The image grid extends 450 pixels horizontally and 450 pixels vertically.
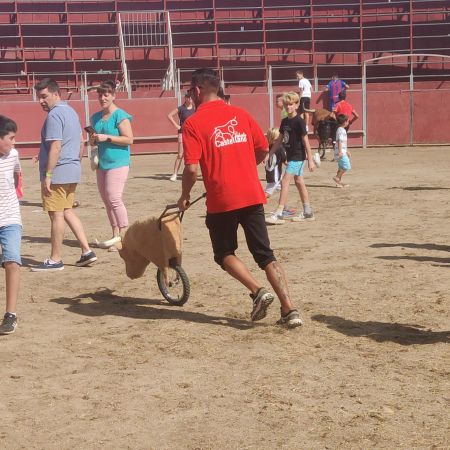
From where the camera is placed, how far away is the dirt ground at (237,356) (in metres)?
4.05

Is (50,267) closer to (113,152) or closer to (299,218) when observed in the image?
(113,152)

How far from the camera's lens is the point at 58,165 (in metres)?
7.98

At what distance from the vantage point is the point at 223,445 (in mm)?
3873

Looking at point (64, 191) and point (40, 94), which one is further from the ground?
point (40, 94)

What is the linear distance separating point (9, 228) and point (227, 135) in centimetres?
157

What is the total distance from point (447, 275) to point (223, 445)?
3934 millimetres

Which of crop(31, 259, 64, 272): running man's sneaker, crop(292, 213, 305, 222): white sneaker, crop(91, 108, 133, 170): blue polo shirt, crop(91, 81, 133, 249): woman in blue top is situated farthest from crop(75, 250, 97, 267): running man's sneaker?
crop(292, 213, 305, 222): white sneaker

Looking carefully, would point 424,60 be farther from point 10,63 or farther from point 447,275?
point 447,275

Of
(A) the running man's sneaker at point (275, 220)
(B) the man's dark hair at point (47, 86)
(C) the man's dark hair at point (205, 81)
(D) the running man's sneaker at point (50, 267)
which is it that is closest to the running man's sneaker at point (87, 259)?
(D) the running man's sneaker at point (50, 267)

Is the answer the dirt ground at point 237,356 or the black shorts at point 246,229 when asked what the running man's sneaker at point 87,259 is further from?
the black shorts at point 246,229

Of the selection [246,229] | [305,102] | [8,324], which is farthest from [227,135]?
[305,102]

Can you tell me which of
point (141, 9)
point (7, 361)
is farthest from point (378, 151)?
point (7, 361)

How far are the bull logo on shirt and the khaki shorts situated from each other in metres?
2.84

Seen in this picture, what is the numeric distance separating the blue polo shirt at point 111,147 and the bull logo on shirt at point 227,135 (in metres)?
3.05
